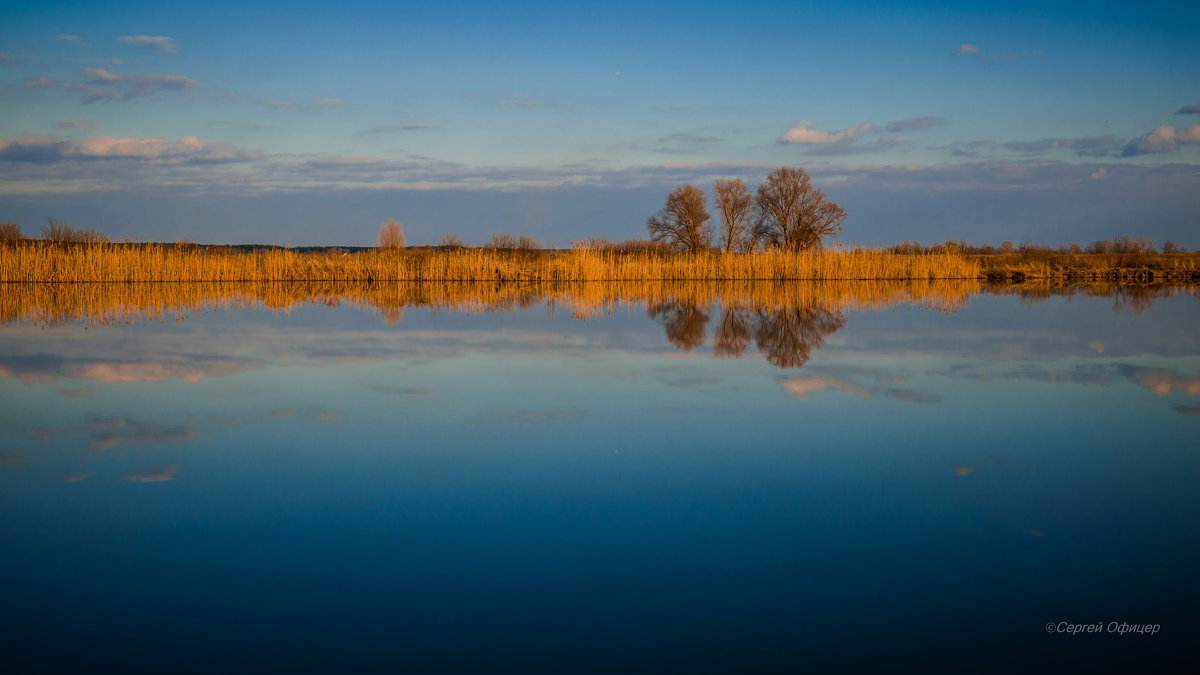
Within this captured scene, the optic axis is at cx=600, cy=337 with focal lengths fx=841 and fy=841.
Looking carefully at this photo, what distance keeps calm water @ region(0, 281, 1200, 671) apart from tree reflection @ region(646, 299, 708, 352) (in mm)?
2245

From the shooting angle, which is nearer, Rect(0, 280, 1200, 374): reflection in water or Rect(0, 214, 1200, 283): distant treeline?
Rect(0, 280, 1200, 374): reflection in water

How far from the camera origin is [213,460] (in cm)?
392

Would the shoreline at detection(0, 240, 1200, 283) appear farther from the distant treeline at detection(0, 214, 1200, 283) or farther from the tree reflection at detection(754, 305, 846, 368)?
the tree reflection at detection(754, 305, 846, 368)

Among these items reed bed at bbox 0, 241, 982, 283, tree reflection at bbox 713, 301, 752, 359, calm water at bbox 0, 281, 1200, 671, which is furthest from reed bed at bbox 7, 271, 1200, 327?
calm water at bbox 0, 281, 1200, 671

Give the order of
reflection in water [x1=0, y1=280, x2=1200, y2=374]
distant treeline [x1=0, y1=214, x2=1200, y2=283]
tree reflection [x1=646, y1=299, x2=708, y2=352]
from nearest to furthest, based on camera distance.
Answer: reflection in water [x1=0, y1=280, x2=1200, y2=374] → tree reflection [x1=646, y1=299, x2=708, y2=352] → distant treeline [x1=0, y1=214, x2=1200, y2=283]

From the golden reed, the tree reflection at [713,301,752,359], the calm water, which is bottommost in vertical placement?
the calm water

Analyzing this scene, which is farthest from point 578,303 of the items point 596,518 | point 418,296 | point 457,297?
point 596,518

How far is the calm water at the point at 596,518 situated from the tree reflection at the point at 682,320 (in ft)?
7.36

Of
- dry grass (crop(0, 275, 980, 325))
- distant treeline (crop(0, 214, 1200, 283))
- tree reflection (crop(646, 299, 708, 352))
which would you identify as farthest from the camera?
distant treeline (crop(0, 214, 1200, 283))

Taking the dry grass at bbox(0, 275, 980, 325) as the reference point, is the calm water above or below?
below

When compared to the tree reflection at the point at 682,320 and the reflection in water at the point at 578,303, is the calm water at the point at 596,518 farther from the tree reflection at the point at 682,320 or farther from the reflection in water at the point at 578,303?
the tree reflection at the point at 682,320

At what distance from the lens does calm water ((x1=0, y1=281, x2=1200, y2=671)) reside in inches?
85.6

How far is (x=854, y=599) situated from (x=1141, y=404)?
13.2 feet

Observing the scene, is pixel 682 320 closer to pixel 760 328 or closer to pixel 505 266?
pixel 760 328
